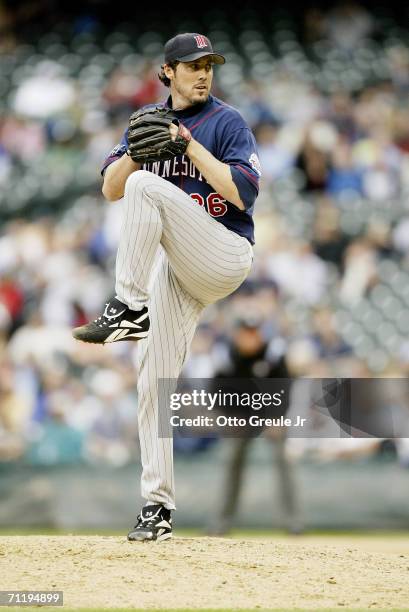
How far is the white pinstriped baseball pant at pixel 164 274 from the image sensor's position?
3.80 meters

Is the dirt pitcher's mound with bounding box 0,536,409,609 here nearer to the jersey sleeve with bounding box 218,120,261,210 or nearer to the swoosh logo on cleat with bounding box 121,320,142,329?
the swoosh logo on cleat with bounding box 121,320,142,329

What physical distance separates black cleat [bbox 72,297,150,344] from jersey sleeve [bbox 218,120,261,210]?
1.96ft

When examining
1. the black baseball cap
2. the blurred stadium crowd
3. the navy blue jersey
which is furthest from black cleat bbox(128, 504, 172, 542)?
the blurred stadium crowd

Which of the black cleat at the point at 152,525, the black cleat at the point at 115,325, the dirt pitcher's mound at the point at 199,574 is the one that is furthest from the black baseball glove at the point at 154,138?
the dirt pitcher's mound at the point at 199,574

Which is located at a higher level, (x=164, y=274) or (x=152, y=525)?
(x=164, y=274)

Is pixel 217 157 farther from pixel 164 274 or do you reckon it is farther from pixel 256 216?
pixel 256 216

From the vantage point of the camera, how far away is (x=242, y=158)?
3.85 metres

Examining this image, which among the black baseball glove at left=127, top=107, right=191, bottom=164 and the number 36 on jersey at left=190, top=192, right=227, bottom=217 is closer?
the black baseball glove at left=127, top=107, right=191, bottom=164

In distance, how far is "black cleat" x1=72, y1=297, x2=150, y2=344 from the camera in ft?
12.4

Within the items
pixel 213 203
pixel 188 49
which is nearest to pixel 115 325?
pixel 213 203

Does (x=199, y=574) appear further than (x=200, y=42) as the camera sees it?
No

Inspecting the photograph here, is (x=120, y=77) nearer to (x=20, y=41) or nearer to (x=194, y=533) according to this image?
(x=20, y=41)

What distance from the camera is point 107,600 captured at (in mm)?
3287

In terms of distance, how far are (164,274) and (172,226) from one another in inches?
12.3
